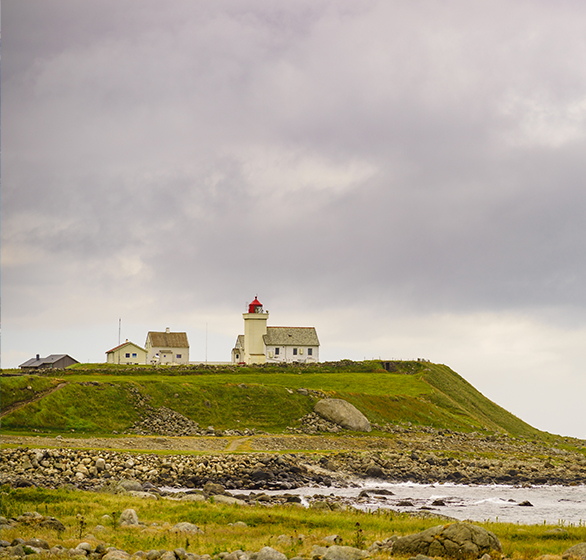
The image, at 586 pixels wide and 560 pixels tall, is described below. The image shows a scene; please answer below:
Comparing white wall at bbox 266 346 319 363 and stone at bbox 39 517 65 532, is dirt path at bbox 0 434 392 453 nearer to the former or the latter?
stone at bbox 39 517 65 532

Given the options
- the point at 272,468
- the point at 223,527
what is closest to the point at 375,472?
the point at 272,468

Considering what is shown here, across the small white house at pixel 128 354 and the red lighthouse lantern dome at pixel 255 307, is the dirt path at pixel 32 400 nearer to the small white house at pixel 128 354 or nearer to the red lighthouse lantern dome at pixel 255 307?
the small white house at pixel 128 354

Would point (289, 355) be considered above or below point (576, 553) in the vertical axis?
above

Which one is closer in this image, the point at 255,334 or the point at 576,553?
the point at 576,553

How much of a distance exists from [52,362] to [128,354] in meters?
12.2

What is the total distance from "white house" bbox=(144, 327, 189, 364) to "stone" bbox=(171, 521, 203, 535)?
92.3 meters

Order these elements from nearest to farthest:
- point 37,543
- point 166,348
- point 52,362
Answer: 1. point 37,543
2. point 52,362
3. point 166,348

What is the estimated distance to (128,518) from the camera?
22.6 meters

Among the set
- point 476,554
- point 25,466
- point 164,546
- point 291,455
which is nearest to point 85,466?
point 25,466

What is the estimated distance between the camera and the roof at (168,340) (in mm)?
114250

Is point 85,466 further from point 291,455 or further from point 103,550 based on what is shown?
point 103,550

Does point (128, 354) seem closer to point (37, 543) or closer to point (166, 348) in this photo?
point (166, 348)

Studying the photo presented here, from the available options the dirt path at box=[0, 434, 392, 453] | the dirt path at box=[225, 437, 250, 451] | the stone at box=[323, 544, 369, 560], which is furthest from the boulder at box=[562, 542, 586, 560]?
the dirt path at box=[225, 437, 250, 451]

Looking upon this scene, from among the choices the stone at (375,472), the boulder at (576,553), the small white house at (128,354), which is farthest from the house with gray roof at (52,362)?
the boulder at (576,553)
